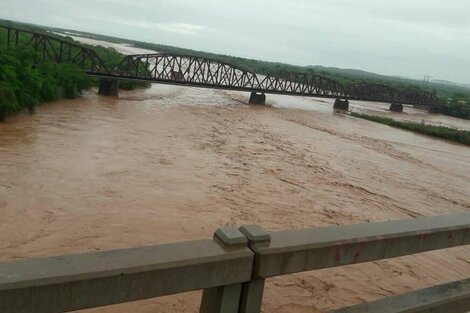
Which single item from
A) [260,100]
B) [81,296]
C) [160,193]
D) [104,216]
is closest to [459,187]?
[160,193]

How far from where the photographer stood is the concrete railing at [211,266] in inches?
57.5

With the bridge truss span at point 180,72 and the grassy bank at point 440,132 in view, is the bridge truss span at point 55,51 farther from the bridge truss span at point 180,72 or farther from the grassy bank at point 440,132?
the grassy bank at point 440,132

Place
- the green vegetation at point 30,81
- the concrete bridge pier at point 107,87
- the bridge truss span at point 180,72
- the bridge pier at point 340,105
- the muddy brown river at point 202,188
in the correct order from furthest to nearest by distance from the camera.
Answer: the bridge pier at point 340,105, the bridge truss span at point 180,72, the concrete bridge pier at point 107,87, the green vegetation at point 30,81, the muddy brown river at point 202,188

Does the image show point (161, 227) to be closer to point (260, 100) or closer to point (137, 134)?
point (137, 134)

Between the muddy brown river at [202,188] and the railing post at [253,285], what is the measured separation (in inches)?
161

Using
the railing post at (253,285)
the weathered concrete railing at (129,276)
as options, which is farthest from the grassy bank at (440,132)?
the weathered concrete railing at (129,276)

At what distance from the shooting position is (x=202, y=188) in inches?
491

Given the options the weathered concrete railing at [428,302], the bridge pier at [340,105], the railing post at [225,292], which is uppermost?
the railing post at [225,292]

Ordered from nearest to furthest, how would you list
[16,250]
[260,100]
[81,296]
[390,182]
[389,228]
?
[81,296], [389,228], [16,250], [390,182], [260,100]

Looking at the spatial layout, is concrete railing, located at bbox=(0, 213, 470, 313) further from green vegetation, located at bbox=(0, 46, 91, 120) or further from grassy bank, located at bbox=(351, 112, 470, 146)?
grassy bank, located at bbox=(351, 112, 470, 146)

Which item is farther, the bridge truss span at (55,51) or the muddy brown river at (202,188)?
the bridge truss span at (55,51)

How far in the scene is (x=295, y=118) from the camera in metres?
37.2

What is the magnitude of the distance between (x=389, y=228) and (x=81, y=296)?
1.59m

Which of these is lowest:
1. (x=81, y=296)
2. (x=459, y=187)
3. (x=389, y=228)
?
(x=459, y=187)
